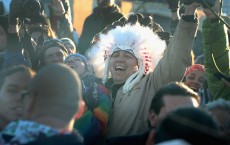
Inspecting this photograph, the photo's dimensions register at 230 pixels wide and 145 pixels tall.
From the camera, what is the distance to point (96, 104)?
484 cm

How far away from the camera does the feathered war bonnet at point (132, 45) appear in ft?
18.2

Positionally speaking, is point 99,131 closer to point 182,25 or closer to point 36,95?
point 182,25

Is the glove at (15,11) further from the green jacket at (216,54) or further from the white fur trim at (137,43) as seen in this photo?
the green jacket at (216,54)

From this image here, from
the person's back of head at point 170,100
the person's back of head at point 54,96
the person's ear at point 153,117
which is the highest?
the person's back of head at point 54,96

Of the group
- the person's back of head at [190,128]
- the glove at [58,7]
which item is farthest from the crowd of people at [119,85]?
the glove at [58,7]

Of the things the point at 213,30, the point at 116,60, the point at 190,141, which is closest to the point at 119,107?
the point at 116,60

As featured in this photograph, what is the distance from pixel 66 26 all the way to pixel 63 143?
208 inches

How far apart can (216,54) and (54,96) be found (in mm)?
2404

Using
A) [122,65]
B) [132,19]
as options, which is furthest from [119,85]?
[132,19]

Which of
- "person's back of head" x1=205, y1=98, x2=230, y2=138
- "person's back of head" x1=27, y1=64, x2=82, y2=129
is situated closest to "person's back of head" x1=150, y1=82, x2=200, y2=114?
"person's back of head" x1=205, y1=98, x2=230, y2=138

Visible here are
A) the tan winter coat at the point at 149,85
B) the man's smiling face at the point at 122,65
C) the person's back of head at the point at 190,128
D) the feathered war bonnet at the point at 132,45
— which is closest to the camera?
the person's back of head at the point at 190,128

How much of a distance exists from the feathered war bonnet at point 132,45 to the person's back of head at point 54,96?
6.64ft

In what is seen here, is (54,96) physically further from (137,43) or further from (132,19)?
(132,19)

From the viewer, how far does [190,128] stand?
8.47 ft
